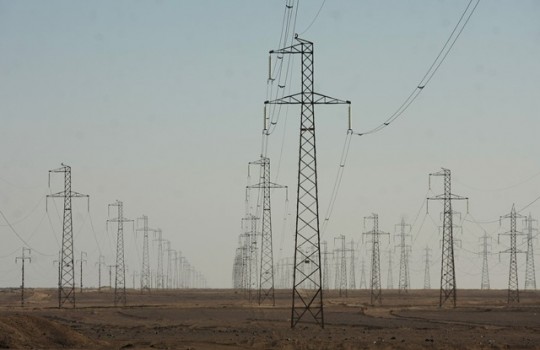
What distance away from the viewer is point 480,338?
53.9 m

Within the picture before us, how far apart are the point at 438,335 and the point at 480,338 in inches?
130

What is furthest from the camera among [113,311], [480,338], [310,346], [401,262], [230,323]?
[401,262]

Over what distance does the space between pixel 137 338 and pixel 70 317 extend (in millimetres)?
29620

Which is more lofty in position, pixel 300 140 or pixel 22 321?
pixel 300 140

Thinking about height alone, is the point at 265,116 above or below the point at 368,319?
above

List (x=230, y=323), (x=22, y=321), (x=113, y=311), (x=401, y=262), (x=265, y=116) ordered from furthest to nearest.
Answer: (x=401, y=262)
(x=113, y=311)
(x=230, y=323)
(x=265, y=116)
(x=22, y=321)

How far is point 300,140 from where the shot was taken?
5669 cm

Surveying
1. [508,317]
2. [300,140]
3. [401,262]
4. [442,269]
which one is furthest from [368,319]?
[401,262]

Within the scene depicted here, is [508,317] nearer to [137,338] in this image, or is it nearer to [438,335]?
[438,335]

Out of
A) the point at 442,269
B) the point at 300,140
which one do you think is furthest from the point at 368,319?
the point at 300,140

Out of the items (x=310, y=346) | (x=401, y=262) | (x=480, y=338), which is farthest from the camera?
(x=401, y=262)

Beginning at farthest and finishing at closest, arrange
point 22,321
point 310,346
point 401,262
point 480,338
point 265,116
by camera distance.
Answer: point 401,262 → point 265,116 → point 480,338 → point 22,321 → point 310,346

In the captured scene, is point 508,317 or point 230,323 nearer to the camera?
point 230,323

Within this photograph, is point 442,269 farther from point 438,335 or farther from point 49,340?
point 49,340
